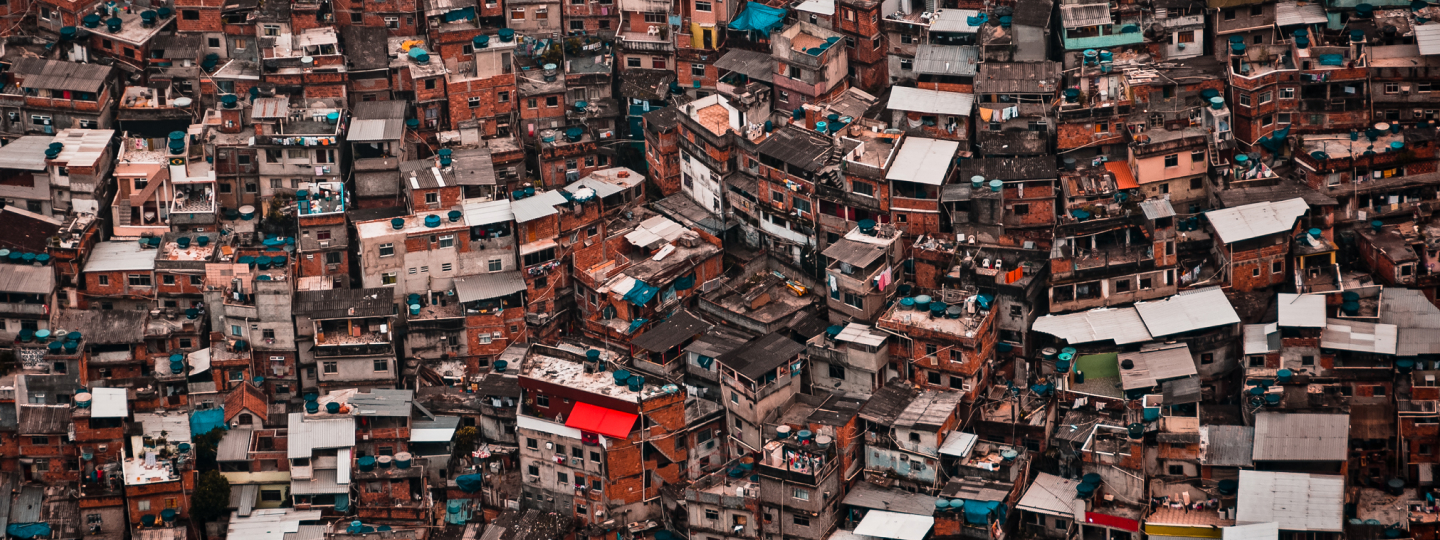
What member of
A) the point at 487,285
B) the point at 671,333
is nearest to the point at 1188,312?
the point at 671,333

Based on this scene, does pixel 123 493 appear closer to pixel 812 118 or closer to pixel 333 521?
pixel 333 521

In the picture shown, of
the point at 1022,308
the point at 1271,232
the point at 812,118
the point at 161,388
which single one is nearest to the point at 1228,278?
the point at 1271,232

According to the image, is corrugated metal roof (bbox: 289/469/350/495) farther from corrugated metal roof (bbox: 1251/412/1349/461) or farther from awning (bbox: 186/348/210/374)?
corrugated metal roof (bbox: 1251/412/1349/461)

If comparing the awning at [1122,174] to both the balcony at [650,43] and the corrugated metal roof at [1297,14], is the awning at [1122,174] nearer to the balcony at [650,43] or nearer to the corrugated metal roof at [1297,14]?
the corrugated metal roof at [1297,14]

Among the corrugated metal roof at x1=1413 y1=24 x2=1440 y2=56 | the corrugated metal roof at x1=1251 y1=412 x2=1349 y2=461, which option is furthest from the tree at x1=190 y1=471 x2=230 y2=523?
the corrugated metal roof at x1=1413 y1=24 x2=1440 y2=56

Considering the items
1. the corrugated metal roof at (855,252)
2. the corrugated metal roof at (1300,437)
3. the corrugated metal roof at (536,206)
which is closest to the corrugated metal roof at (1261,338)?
the corrugated metal roof at (1300,437)
